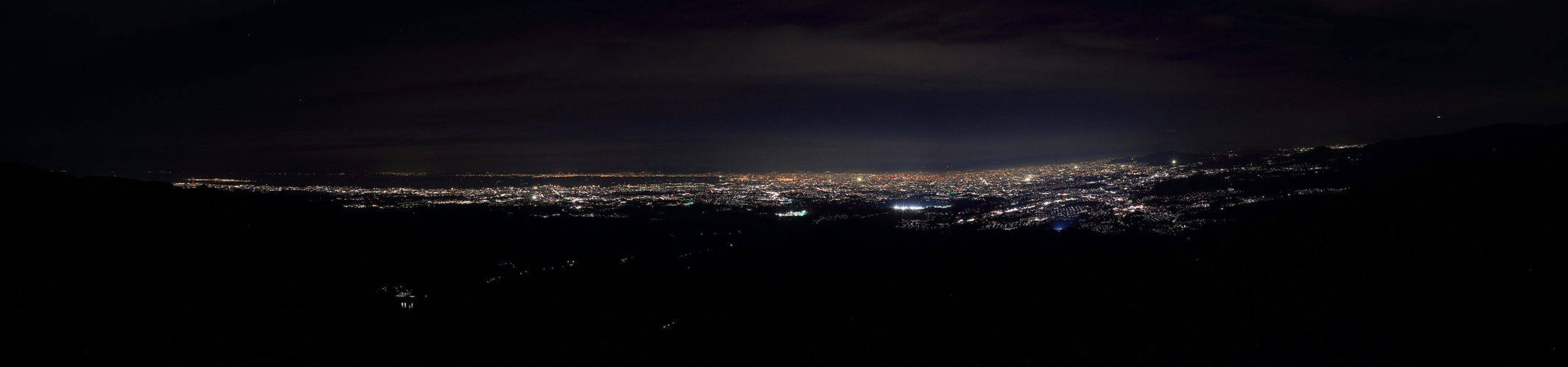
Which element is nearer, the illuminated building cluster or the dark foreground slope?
the dark foreground slope

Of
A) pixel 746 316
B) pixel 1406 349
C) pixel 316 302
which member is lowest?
pixel 746 316

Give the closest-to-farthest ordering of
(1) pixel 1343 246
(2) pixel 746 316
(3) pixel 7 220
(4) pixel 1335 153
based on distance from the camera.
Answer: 1. (1) pixel 1343 246
2. (3) pixel 7 220
3. (2) pixel 746 316
4. (4) pixel 1335 153

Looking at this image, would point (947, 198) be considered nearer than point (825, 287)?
No

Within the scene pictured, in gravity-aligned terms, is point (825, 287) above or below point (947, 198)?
below

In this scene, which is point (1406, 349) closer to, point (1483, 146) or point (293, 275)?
point (293, 275)

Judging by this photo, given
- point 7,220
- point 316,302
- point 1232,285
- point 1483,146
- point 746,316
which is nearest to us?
point 1232,285

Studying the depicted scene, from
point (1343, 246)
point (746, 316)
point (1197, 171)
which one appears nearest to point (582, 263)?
point (746, 316)

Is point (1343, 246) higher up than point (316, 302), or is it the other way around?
point (1343, 246)

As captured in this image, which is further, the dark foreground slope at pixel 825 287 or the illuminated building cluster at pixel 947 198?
the illuminated building cluster at pixel 947 198
